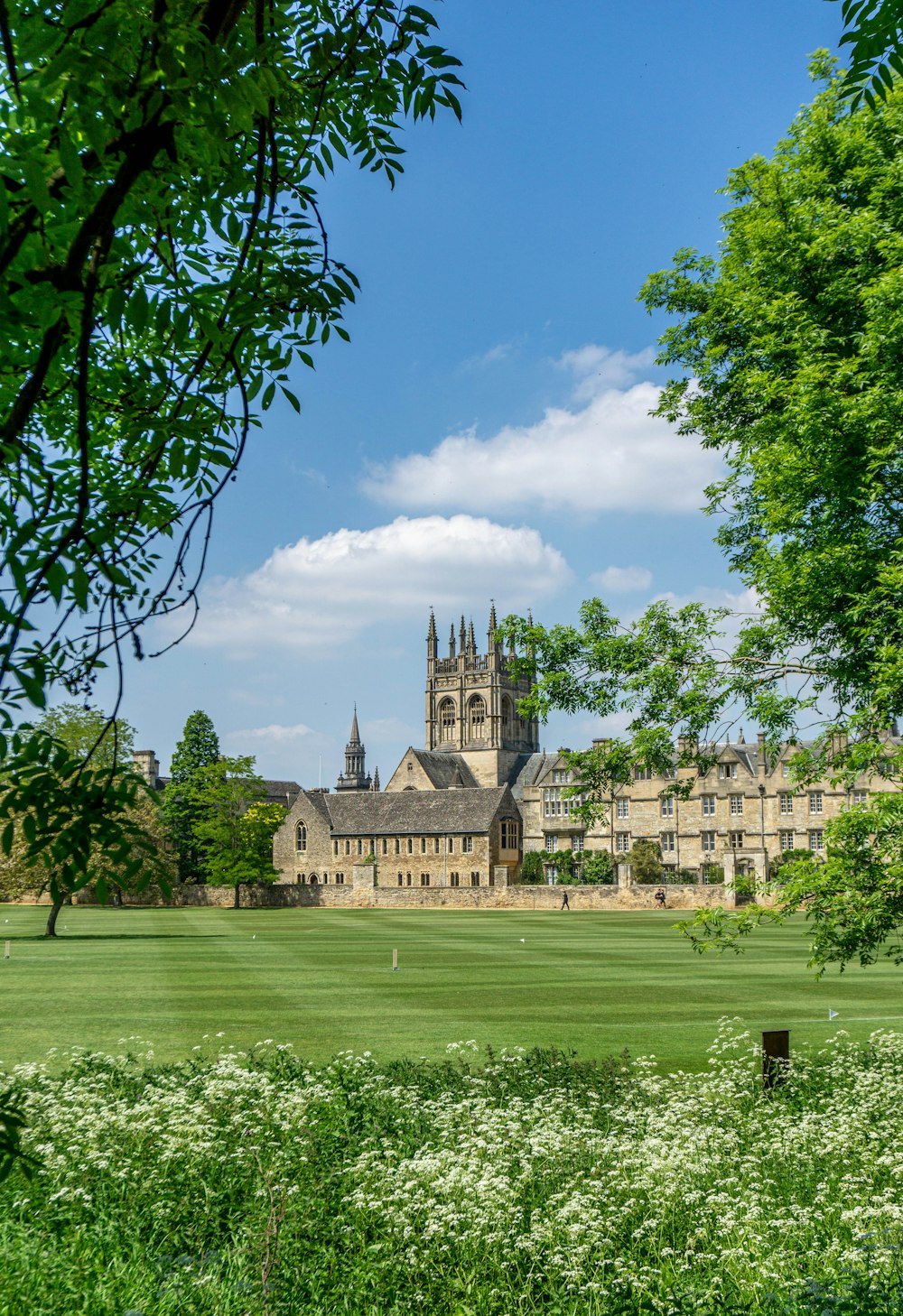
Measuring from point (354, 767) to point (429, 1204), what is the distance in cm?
15284

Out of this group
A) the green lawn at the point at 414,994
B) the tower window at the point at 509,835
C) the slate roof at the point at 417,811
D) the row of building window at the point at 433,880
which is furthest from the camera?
the tower window at the point at 509,835

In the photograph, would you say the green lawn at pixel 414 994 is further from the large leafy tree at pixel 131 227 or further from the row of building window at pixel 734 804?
the row of building window at pixel 734 804

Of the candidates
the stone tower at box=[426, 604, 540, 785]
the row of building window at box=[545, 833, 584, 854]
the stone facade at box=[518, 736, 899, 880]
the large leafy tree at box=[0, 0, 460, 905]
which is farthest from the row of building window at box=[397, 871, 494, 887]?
the large leafy tree at box=[0, 0, 460, 905]

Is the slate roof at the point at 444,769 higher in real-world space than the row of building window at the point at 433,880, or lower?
higher

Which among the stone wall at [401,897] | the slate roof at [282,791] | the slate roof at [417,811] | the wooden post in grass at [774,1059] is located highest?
the slate roof at [282,791]

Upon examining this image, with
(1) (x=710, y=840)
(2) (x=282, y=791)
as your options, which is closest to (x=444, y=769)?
(2) (x=282, y=791)

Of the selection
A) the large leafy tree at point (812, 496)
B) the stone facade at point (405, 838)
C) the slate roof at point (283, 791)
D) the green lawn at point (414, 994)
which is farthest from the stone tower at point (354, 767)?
the large leafy tree at point (812, 496)

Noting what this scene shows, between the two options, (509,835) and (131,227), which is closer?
(131,227)

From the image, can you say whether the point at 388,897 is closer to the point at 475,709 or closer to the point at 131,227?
the point at 475,709

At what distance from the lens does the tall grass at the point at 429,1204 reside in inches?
244

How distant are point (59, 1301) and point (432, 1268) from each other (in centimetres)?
217

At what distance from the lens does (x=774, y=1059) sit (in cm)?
1254

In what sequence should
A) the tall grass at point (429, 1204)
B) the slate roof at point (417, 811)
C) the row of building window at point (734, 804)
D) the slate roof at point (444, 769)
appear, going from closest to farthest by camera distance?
the tall grass at point (429, 1204) → the row of building window at point (734, 804) → the slate roof at point (417, 811) → the slate roof at point (444, 769)

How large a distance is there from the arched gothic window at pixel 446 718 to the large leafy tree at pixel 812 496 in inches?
4929
